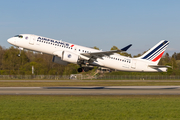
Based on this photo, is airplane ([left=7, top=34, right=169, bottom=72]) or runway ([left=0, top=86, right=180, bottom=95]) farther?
airplane ([left=7, top=34, right=169, bottom=72])

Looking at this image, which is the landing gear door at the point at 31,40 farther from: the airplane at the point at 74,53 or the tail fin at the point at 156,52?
the tail fin at the point at 156,52

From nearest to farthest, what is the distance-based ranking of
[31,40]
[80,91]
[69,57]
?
[80,91], [69,57], [31,40]

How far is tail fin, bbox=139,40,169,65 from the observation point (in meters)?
48.5

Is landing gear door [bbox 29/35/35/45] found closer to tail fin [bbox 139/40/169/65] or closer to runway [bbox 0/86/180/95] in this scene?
runway [bbox 0/86/180/95]

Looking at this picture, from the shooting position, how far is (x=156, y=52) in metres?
49.4

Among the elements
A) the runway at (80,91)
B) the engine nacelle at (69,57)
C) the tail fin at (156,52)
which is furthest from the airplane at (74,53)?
the runway at (80,91)

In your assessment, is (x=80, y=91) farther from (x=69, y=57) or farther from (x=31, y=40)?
(x=31, y=40)

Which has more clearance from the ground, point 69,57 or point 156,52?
point 156,52

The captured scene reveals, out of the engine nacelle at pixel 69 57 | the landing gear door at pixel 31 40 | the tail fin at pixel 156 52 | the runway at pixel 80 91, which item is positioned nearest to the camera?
the runway at pixel 80 91

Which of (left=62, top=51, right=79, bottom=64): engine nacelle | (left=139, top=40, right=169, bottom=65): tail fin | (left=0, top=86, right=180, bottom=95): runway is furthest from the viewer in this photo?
(left=139, top=40, right=169, bottom=65): tail fin

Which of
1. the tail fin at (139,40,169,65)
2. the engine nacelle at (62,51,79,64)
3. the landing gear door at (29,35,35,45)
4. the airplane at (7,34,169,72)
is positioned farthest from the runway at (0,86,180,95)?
the tail fin at (139,40,169,65)

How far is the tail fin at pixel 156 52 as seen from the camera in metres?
48.5

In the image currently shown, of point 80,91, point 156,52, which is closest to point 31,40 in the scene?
point 80,91
